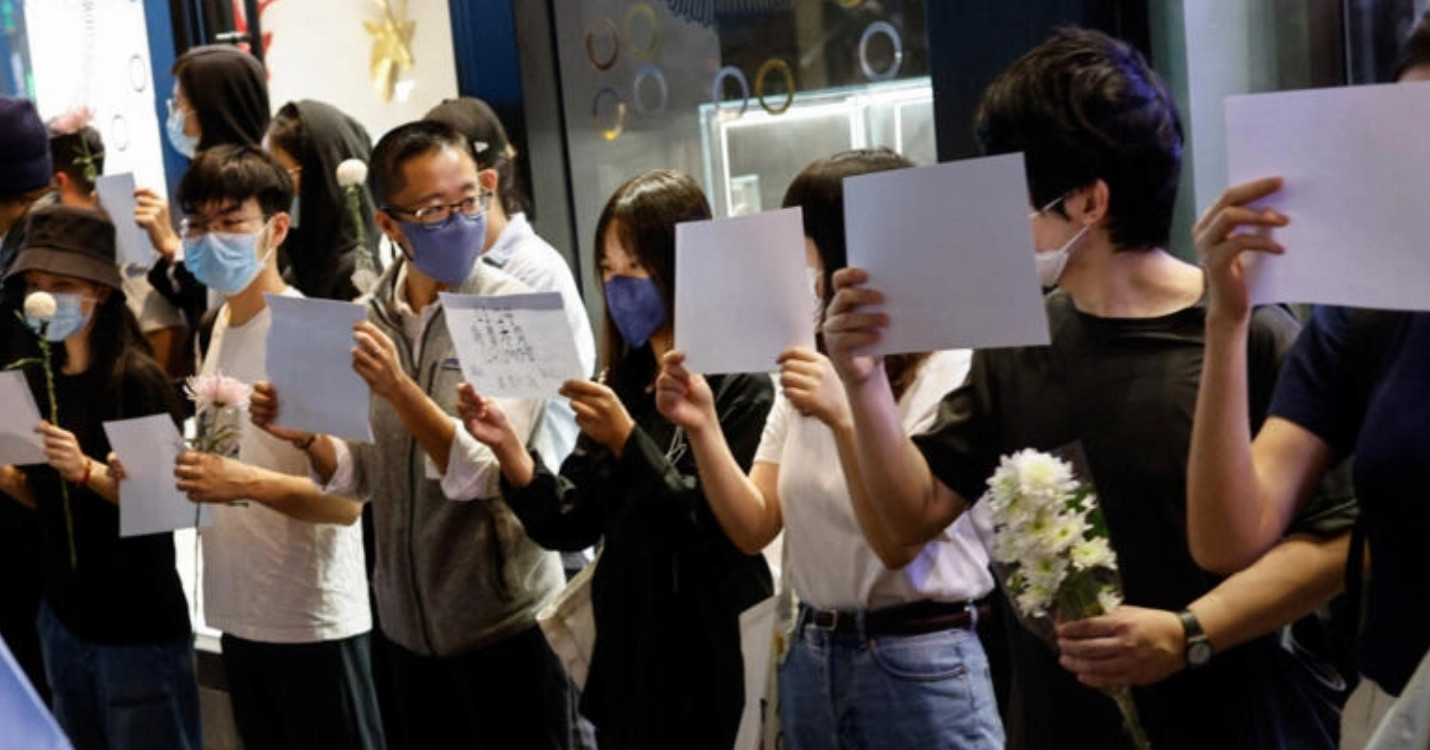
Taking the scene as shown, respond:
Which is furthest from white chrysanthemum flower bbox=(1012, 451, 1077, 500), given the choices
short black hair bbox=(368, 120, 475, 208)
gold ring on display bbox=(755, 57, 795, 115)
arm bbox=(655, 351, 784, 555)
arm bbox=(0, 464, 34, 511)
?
arm bbox=(0, 464, 34, 511)

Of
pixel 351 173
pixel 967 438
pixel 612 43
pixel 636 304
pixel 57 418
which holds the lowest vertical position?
pixel 57 418

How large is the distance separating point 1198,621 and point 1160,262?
0.46 meters

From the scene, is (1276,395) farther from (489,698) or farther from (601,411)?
(489,698)

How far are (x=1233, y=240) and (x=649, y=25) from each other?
3.72 meters

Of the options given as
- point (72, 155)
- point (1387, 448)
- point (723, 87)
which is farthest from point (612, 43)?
point (1387, 448)

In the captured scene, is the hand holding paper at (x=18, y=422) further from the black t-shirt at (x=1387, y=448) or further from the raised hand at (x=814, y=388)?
the black t-shirt at (x=1387, y=448)

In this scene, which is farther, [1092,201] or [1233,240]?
[1092,201]

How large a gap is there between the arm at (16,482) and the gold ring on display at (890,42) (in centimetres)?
238

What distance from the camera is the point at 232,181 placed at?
4223 mm

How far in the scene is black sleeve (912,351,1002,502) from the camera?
97.7 inches

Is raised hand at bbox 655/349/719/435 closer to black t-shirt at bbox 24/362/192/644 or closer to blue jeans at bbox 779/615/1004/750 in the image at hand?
blue jeans at bbox 779/615/1004/750

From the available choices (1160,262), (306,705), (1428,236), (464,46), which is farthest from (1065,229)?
(464,46)

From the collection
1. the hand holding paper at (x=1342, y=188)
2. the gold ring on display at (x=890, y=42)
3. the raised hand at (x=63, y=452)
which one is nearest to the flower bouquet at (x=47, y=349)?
the raised hand at (x=63, y=452)

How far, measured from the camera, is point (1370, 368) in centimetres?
208
